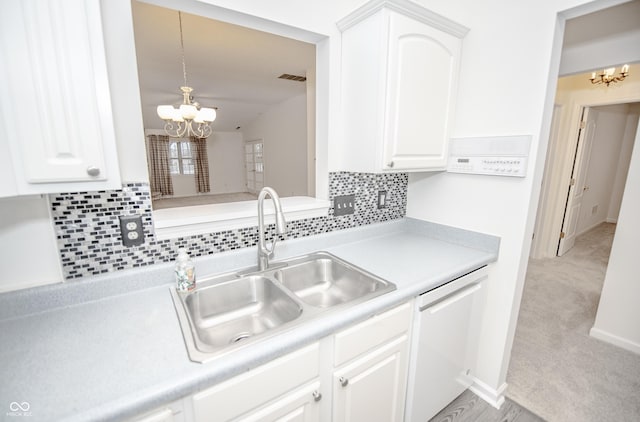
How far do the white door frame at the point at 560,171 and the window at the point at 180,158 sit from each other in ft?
29.9

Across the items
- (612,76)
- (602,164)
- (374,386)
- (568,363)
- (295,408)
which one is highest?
(612,76)

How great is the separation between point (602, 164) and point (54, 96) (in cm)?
656

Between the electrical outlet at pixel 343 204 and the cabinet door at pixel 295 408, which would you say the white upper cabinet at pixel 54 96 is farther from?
the electrical outlet at pixel 343 204

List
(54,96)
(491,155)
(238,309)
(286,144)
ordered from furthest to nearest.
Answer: (286,144)
(491,155)
(238,309)
(54,96)

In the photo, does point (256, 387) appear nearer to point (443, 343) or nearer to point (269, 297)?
point (269, 297)

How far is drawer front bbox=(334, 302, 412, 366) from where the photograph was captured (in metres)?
1.01

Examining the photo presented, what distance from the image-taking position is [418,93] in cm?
138

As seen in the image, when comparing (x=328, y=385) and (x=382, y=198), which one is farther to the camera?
(x=382, y=198)

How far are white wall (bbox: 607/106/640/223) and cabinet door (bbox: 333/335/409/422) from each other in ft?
19.2

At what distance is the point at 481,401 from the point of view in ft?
5.44

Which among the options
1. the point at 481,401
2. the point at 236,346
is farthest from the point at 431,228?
the point at 236,346

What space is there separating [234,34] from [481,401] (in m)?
3.77

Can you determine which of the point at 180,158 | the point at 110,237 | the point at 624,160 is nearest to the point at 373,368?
the point at 110,237

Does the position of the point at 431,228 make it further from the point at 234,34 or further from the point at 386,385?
the point at 234,34
